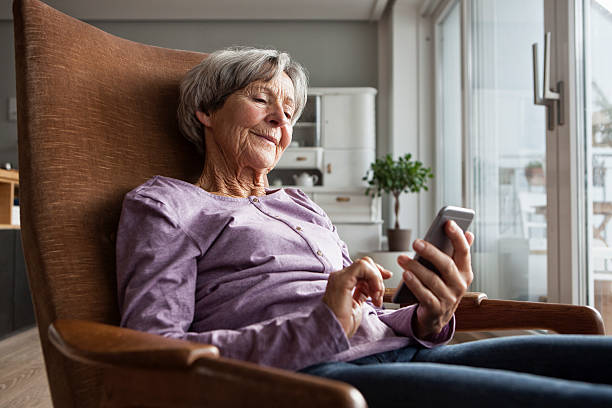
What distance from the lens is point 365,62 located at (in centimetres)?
470

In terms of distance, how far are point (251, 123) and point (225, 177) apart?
0.14 metres

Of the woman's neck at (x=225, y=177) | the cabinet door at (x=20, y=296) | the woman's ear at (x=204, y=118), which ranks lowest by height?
the cabinet door at (x=20, y=296)

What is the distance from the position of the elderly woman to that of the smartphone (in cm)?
1

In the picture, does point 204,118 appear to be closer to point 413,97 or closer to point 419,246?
point 419,246

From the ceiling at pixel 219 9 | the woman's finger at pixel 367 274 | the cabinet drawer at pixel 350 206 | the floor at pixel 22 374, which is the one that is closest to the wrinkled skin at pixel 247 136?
the woman's finger at pixel 367 274

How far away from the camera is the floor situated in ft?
6.09

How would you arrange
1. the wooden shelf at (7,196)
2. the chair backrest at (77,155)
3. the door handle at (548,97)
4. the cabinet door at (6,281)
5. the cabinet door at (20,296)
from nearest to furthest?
the chair backrest at (77,155) < the door handle at (548,97) < the cabinet door at (6,281) < the cabinet door at (20,296) < the wooden shelf at (7,196)

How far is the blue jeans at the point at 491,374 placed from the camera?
557 mm

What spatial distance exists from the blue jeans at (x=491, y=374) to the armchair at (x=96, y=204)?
0.16 metres

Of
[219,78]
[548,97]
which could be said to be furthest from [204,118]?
[548,97]

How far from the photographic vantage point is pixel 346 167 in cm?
427

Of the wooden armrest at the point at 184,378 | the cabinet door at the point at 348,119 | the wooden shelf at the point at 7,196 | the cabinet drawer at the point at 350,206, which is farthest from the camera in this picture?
the cabinet door at the point at 348,119

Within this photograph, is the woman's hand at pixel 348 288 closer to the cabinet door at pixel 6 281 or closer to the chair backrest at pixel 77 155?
the chair backrest at pixel 77 155

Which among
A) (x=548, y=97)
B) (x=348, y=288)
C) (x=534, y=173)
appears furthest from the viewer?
(x=534, y=173)
